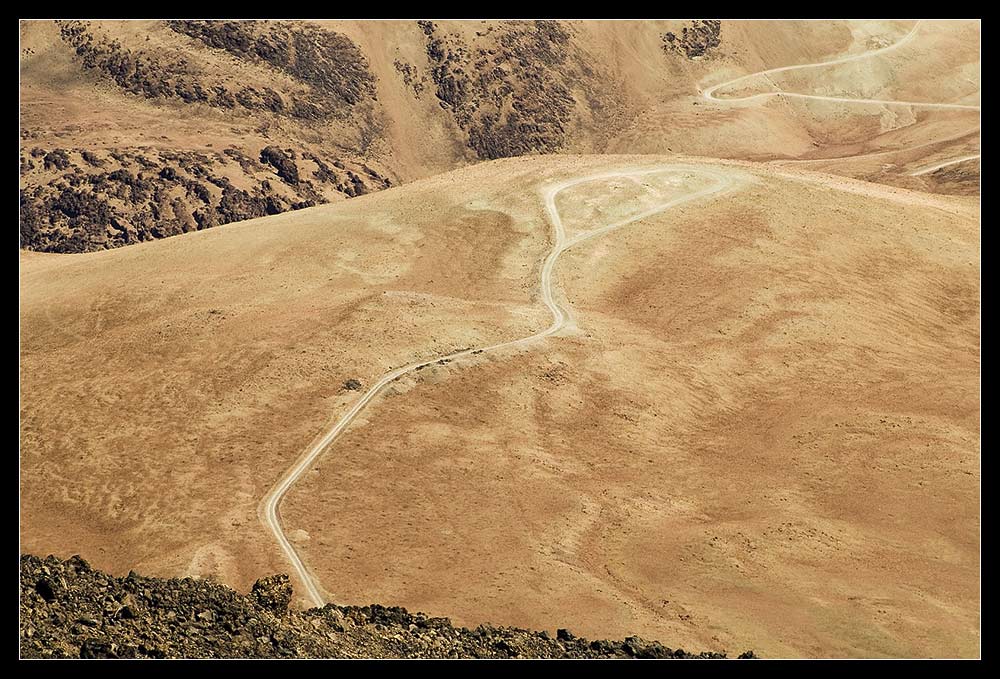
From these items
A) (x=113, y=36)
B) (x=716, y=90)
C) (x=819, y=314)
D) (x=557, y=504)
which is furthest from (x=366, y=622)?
(x=716, y=90)

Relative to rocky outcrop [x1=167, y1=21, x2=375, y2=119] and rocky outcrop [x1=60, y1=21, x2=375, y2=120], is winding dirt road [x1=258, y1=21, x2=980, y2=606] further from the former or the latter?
rocky outcrop [x1=60, y1=21, x2=375, y2=120]

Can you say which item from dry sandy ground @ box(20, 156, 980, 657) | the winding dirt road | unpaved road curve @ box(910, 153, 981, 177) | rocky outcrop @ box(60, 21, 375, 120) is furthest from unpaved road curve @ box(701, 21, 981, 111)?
dry sandy ground @ box(20, 156, 980, 657)

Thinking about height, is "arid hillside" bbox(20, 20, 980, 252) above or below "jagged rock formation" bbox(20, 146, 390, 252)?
above

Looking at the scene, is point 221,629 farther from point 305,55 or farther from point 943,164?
point 305,55

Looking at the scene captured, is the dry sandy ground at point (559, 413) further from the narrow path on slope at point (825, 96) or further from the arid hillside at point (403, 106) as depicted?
the narrow path on slope at point (825, 96)

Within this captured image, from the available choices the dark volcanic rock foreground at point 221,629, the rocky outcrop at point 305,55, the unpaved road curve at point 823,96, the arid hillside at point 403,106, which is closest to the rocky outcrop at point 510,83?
the arid hillside at point 403,106

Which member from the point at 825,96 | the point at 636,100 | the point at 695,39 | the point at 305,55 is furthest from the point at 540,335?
the point at 695,39
